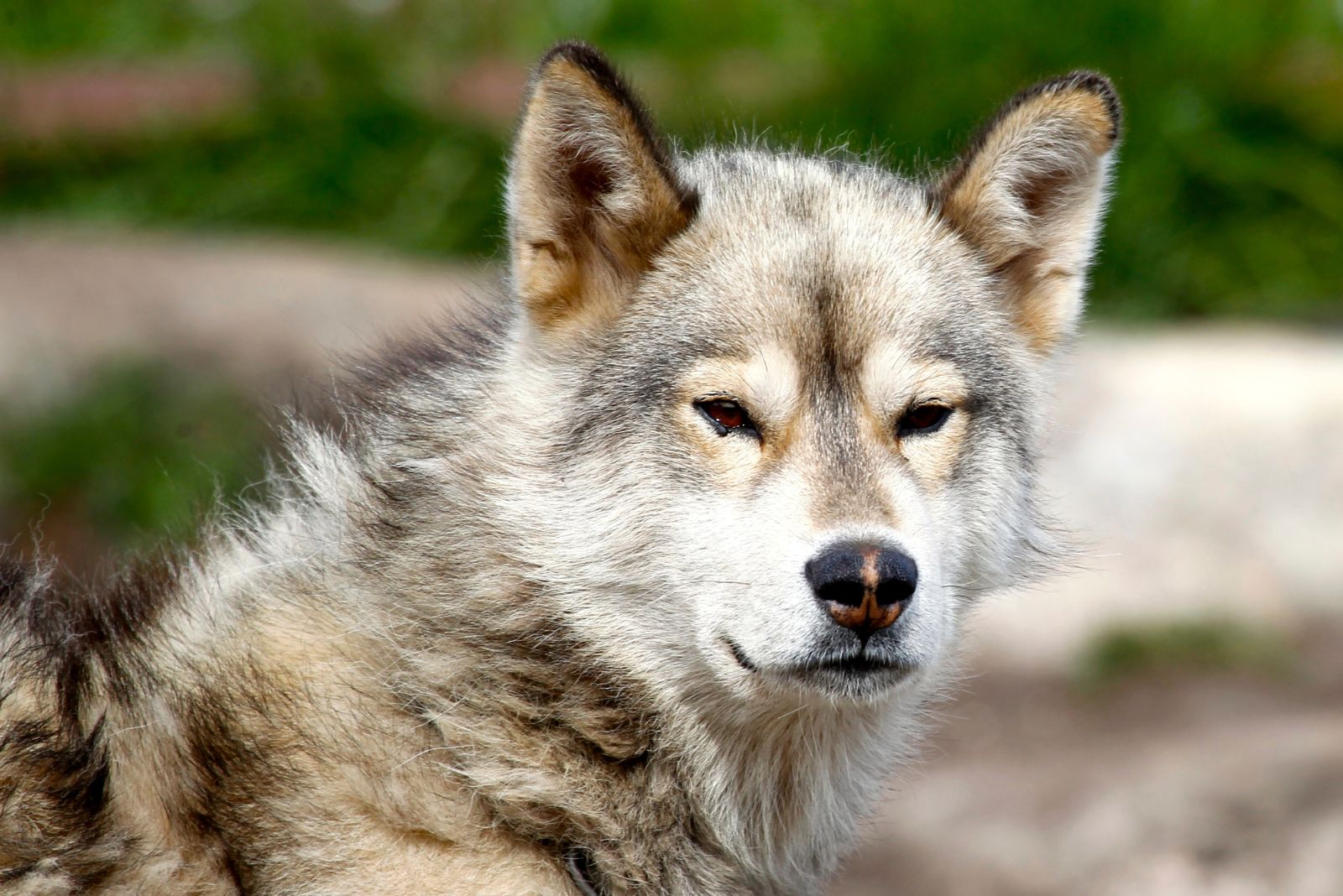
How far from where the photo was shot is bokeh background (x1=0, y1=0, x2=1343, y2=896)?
6980 millimetres

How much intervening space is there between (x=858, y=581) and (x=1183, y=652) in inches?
225

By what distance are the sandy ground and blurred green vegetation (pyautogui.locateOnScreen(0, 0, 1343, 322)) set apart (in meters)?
1.08

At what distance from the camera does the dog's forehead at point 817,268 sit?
394 cm

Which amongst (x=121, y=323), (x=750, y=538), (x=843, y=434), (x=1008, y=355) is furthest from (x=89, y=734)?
(x=121, y=323)

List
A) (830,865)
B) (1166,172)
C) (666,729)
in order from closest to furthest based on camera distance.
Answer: (666,729) < (830,865) < (1166,172)

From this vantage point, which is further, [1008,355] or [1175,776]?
[1175,776]

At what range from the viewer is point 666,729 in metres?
3.84

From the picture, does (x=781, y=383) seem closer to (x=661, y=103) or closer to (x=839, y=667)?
(x=839, y=667)

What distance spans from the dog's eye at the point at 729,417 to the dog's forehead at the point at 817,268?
0.15 meters

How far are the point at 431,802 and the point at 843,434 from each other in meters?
1.39

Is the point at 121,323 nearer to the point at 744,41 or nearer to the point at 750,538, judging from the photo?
the point at 744,41

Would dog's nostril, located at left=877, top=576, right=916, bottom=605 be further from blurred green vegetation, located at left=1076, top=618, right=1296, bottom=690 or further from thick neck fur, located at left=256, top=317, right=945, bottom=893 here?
blurred green vegetation, located at left=1076, top=618, right=1296, bottom=690

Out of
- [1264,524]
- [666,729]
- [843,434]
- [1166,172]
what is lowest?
[1264,524]

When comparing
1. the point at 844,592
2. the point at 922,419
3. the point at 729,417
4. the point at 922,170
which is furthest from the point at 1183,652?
the point at 844,592
